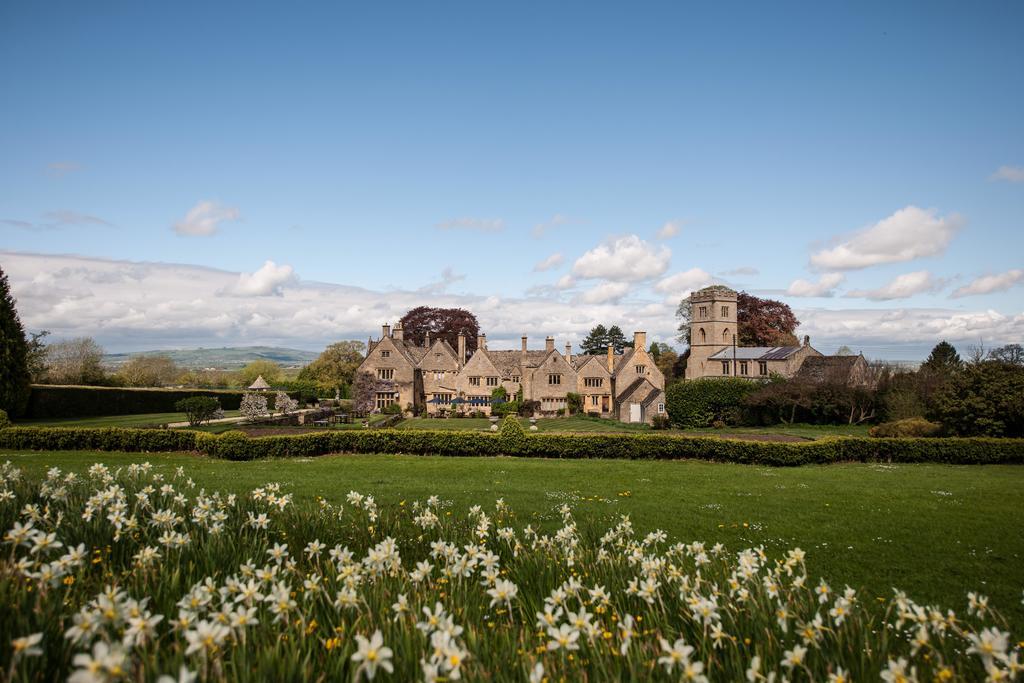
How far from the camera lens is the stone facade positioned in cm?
7250

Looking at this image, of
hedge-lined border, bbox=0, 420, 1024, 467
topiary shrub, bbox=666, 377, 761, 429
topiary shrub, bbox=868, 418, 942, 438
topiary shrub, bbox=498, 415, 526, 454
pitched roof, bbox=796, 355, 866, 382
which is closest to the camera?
hedge-lined border, bbox=0, 420, 1024, 467

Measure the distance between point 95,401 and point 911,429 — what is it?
59.2m

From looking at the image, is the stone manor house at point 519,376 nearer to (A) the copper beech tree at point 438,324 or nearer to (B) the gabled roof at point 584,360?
(B) the gabled roof at point 584,360

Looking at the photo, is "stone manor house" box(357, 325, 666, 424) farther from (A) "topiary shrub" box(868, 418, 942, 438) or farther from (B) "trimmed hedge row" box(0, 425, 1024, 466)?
(B) "trimmed hedge row" box(0, 425, 1024, 466)


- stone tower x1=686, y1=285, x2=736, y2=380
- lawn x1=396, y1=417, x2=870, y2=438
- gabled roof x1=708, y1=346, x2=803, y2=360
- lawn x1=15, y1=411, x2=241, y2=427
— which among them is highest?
stone tower x1=686, y1=285, x2=736, y2=380

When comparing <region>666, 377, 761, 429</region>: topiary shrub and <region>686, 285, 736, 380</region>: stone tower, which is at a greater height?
<region>686, 285, 736, 380</region>: stone tower

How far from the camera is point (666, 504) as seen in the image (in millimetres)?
17344

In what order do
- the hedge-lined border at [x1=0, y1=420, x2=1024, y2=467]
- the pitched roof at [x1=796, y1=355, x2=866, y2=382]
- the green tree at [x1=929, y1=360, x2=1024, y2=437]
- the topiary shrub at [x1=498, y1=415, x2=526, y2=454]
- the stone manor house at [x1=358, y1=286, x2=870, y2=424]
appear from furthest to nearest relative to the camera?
the stone manor house at [x1=358, y1=286, x2=870, y2=424], the pitched roof at [x1=796, y1=355, x2=866, y2=382], the green tree at [x1=929, y1=360, x2=1024, y2=437], the topiary shrub at [x1=498, y1=415, x2=526, y2=454], the hedge-lined border at [x1=0, y1=420, x2=1024, y2=467]

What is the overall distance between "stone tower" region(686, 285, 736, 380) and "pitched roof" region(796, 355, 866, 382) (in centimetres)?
1321

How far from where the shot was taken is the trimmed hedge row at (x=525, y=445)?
98.1 feet

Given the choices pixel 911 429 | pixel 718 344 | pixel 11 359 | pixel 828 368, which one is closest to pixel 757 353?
pixel 718 344

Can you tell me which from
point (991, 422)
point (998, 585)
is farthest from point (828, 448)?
point (998, 585)

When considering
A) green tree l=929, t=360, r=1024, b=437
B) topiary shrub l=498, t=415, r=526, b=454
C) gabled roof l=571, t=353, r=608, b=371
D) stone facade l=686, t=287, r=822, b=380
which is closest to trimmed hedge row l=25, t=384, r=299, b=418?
topiary shrub l=498, t=415, r=526, b=454

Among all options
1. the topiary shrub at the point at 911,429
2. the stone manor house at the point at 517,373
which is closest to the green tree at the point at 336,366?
the stone manor house at the point at 517,373
